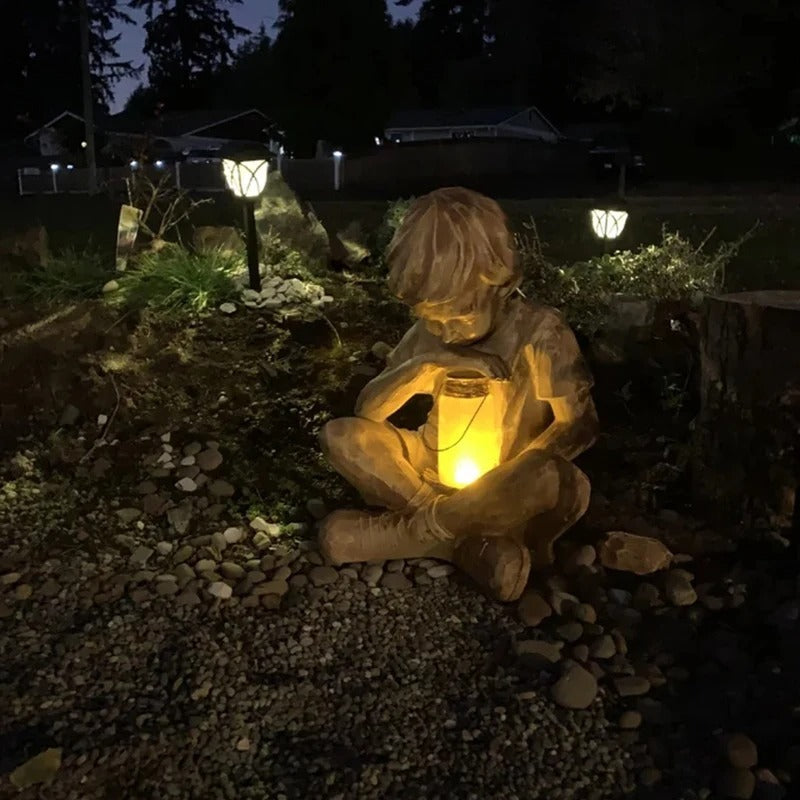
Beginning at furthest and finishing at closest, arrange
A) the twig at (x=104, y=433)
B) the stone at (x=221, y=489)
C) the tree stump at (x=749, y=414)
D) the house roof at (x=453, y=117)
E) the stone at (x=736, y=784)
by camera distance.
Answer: the house roof at (x=453, y=117), the twig at (x=104, y=433), the stone at (x=221, y=489), the tree stump at (x=749, y=414), the stone at (x=736, y=784)

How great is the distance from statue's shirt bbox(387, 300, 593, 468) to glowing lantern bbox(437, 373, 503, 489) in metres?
0.04

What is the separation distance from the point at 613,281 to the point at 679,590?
298 centimetres

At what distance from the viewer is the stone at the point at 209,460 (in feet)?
13.3

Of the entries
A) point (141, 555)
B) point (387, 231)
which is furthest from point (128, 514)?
point (387, 231)

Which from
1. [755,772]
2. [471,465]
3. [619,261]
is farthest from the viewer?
[619,261]

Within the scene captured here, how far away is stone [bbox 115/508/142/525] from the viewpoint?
373 cm

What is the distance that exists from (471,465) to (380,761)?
112 centimetres

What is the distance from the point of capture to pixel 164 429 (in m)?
4.36

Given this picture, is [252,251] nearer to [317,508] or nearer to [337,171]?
[317,508]

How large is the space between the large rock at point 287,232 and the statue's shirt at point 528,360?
3647 mm

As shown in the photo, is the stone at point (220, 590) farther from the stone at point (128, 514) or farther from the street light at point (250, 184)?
the street light at point (250, 184)

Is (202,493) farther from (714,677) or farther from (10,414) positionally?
(714,677)

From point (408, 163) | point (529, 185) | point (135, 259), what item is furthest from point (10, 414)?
point (408, 163)

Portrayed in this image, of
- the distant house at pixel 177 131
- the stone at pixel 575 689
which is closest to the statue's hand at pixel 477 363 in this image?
the stone at pixel 575 689
